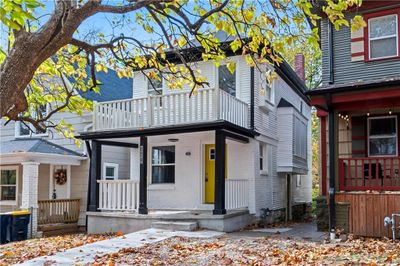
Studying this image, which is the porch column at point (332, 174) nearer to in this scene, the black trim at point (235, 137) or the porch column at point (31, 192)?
the black trim at point (235, 137)

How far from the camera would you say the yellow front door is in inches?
617

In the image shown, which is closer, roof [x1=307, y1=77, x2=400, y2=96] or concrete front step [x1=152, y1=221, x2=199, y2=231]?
roof [x1=307, y1=77, x2=400, y2=96]

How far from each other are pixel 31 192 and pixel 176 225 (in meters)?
6.22

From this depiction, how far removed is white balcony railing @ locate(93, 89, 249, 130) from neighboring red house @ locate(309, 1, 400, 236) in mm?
2763

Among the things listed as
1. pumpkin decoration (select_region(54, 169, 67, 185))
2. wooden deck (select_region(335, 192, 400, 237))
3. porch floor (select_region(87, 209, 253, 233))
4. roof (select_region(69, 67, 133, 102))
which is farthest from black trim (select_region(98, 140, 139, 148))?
wooden deck (select_region(335, 192, 400, 237))

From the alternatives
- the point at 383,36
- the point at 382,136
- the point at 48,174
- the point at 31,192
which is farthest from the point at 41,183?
the point at 383,36

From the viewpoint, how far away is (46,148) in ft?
56.7

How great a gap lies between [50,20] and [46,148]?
39.7 ft

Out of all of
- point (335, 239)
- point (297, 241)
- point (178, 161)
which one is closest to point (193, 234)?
point (297, 241)

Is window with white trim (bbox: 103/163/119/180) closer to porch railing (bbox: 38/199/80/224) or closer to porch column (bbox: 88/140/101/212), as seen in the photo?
porch railing (bbox: 38/199/80/224)

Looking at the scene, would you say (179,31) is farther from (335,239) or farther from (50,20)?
(335,239)

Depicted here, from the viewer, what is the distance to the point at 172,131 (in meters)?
13.9

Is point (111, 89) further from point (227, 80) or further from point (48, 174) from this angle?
point (227, 80)

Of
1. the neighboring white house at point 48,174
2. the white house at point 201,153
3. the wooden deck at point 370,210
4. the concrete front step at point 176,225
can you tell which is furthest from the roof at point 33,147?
the wooden deck at point 370,210
